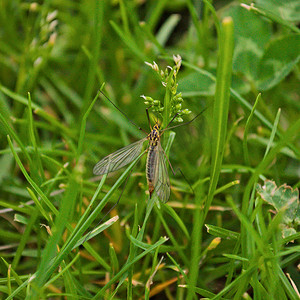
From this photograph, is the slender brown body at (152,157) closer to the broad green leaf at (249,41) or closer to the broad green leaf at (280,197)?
the broad green leaf at (280,197)

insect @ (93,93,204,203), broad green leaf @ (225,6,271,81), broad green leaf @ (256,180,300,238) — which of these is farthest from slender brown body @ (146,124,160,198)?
broad green leaf @ (225,6,271,81)

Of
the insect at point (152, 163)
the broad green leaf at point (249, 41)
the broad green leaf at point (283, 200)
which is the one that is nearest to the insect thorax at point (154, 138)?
the insect at point (152, 163)

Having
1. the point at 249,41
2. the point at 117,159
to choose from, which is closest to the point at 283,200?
the point at 117,159

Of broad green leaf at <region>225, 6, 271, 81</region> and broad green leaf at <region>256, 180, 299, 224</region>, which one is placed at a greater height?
broad green leaf at <region>225, 6, 271, 81</region>

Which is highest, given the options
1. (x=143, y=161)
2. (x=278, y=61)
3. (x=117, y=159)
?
(x=278, y=61)

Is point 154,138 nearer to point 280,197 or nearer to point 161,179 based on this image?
point 161,179

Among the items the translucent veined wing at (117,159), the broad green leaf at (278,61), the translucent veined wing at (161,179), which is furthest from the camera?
the broad green leaf at (278,61)

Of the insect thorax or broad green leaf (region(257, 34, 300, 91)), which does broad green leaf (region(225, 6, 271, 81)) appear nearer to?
broad green leaf (region(257, 34, 300, 91))

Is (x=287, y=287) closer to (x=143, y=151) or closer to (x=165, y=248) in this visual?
(x=165, y=248)
